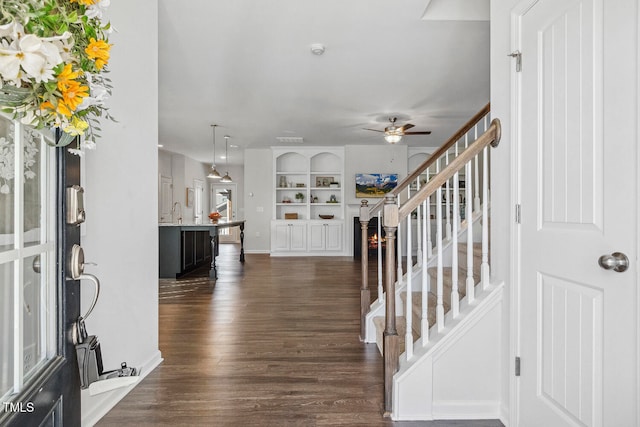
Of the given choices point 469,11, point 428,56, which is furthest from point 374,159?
point 469,11

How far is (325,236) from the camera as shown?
8750mm

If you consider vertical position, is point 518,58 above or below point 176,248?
above

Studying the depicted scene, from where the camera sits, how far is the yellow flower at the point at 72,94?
69 cm

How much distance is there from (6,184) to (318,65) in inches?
142

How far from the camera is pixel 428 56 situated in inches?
146

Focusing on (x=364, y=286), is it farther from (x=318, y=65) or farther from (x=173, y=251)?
(x=173, y=251)

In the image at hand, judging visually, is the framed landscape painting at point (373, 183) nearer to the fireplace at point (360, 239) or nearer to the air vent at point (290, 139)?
the fireplace at point (360, 239)

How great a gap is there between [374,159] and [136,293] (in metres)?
7.12

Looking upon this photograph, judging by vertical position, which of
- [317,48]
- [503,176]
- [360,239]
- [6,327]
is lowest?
[360,239]

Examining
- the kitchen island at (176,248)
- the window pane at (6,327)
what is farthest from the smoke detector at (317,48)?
the kitchen island at (176,248)

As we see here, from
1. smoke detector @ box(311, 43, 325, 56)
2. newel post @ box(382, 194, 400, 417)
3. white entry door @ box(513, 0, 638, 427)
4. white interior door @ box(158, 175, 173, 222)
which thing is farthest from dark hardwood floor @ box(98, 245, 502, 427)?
white interior door @ box(158, 175, 173, 222)

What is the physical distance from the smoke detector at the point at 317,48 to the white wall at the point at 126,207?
148 centimetres

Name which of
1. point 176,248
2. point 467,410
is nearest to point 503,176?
point 467,410

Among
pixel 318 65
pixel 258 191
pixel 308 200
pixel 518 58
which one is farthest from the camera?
pixel 258 191
